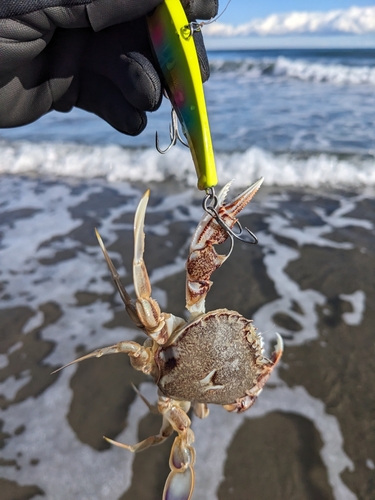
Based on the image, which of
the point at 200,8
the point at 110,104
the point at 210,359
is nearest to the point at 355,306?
the point at 210,359

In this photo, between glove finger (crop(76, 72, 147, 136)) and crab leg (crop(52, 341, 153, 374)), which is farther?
glove finger (crop(76, 72, 147, 136))

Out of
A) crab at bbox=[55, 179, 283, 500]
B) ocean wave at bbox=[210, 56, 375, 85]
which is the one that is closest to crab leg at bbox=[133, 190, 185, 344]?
crab at bbox=[55, 179, 283, 500]

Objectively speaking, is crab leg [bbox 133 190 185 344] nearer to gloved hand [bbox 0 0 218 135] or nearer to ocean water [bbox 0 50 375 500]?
gloved hand [bbox 0 0 218 135]

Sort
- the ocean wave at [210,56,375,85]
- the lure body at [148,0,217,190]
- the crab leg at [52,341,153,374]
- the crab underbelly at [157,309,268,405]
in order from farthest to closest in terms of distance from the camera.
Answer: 1. the ocean wave at [210,56,375,85]
2. the crab leg at [52,341,153,374]
3. the crab underbelly at [157,309,268,405]
4. the lure body at [148,0,217,190]

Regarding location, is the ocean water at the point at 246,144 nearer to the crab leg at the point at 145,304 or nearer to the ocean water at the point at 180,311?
the ocean water at the point at 180,311

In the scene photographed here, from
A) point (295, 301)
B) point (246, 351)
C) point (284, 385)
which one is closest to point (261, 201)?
point (295, 301)

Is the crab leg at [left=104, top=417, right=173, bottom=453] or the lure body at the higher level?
the lure body

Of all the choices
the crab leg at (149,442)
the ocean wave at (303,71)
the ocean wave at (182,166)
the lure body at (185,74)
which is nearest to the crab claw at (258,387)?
the crab leg at (149,442)
